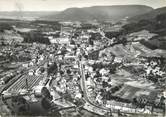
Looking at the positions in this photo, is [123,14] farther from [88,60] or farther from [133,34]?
[88,60]

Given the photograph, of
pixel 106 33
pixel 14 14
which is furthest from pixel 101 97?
pixel 14 14

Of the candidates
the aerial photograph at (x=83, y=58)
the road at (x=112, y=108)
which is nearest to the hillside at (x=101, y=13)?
the aerial photograph at (x=83, y=58)

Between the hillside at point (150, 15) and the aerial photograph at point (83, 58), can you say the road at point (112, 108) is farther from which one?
the hillside at point (150, 15)

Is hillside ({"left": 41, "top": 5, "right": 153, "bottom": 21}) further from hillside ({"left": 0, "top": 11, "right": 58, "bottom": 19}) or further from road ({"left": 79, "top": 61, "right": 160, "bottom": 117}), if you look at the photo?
road ({"left": 79, "top": 61, "right": 160, "bottom": 117})

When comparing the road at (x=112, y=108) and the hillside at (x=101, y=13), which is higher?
the hillside at (x=101, y=13)

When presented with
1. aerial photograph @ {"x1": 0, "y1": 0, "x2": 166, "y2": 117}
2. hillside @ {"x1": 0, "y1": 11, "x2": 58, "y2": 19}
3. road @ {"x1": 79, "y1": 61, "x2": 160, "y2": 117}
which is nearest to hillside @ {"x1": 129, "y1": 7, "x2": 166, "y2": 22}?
aerial photograph @ {"x1": 0, "y1": 0, "x2": 166, "y2": 117}

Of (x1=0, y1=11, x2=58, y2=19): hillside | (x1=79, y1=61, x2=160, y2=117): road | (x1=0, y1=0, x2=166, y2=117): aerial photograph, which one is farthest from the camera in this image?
(x1=0, y1=11, x2=58, y2=19): hillside
